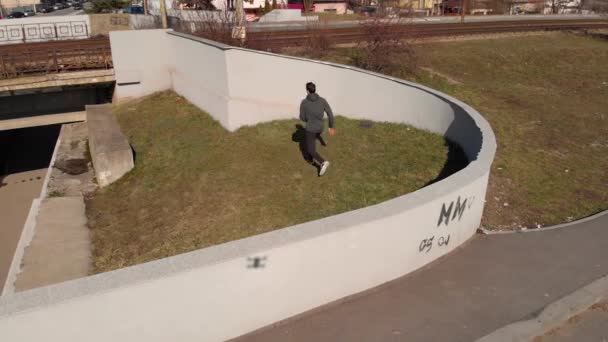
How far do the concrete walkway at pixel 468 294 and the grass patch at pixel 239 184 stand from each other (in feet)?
8.21

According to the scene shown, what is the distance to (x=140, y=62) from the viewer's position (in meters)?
16.4

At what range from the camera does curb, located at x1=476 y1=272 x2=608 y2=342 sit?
3895 millimetres

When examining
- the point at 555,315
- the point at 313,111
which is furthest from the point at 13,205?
the point at 555,315

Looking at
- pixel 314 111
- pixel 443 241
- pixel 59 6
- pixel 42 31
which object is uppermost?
pixel 59 6

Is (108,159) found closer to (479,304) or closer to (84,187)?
(84,187)

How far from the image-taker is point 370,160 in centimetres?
913

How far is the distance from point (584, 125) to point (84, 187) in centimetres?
1201

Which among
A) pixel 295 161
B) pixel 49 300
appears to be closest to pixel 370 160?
pixel 295 161

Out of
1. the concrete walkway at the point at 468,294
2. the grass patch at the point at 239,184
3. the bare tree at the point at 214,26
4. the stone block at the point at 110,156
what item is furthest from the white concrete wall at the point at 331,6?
the concrete walkway at the point at 468,294

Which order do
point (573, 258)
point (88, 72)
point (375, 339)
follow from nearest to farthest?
1. point (375, 339)
2. point (573, 258)
3. point (88, 72)

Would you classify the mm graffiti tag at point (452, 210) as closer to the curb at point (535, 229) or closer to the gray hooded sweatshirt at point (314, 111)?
the curb at point (535, 229)

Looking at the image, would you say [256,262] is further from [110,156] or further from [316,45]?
[316,45]

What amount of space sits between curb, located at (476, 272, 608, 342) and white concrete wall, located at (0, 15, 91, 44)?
94.3 feet

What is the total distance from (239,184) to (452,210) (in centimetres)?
496
